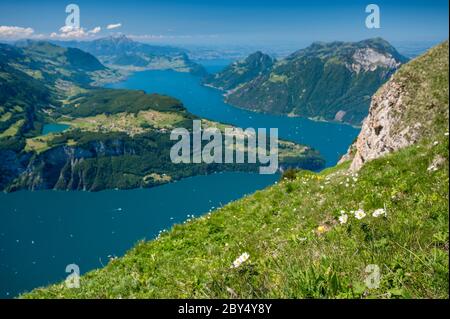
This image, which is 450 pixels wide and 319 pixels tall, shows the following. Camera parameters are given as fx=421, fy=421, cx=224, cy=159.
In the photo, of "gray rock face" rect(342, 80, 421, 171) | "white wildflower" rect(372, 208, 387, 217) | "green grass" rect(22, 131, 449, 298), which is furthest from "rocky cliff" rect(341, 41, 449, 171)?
"white wildflower" rect(372, 208, 387, 217)

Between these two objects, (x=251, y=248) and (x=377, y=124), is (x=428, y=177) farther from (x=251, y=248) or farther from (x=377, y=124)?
(x=377, y=124)

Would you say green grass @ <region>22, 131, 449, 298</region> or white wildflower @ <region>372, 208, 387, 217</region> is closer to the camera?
green grass @ <region>22, 131, 449, 298</region>

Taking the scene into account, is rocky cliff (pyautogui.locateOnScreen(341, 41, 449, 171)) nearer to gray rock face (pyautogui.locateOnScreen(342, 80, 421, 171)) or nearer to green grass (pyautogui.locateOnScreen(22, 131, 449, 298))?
gray rock face (pyautogui.locateOnScreen(342, 80, 421, 171))

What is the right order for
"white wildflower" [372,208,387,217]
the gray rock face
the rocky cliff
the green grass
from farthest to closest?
1. the gray rock face
2. the rocky cliff
3. "white wildflower" [372,208,387,217]
4. the green grass

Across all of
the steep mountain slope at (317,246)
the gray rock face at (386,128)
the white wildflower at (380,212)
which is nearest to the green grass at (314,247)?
the steep mountain slope at (317,246)

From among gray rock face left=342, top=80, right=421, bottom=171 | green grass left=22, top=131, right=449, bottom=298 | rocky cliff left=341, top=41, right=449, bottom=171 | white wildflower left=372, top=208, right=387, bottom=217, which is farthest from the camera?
gray rock face left=342, top=80, right=421, bottom=171
